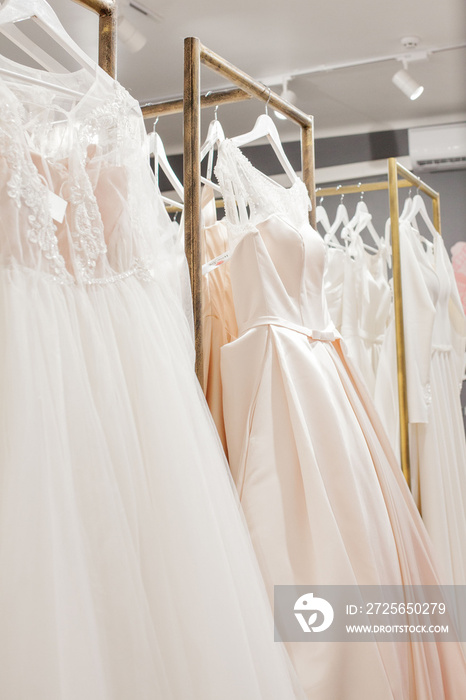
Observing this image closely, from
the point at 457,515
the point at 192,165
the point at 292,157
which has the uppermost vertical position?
the point at 292,157

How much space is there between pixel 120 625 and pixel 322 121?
386cm

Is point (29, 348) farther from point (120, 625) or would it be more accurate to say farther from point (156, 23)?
point (156, 23)

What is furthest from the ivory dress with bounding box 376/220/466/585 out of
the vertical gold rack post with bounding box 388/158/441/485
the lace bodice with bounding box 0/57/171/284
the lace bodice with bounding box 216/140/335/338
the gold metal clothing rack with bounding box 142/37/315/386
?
the lace bodice with bounding box 0/57/171/284

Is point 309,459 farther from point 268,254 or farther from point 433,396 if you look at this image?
point 433,396

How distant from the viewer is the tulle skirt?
88cm

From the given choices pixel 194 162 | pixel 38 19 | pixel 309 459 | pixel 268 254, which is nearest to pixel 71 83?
pixel 38 19

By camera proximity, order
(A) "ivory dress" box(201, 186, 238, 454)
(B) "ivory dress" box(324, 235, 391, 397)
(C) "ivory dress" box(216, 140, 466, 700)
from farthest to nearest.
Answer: (B) "ivory dress" box(324, 235, 391, 397) < (A) "ivory dress" box(201, 186, 238, 454) < (C) "ivory dress" box(216, 140, 466, 700)

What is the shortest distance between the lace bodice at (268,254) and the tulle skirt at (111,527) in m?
0.51

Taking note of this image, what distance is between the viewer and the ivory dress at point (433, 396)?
270cm

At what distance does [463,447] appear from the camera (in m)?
2.96

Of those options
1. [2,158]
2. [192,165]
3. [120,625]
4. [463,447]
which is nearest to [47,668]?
[120,625]

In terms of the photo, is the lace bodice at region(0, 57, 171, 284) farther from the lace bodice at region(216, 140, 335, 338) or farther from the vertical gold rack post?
the vertical gold rack post

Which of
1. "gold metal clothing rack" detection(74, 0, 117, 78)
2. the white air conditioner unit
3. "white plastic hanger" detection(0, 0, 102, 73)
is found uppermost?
the white air conditioner unit

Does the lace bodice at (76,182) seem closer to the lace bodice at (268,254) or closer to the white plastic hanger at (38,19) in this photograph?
the white plastic hanger at (38,19)
